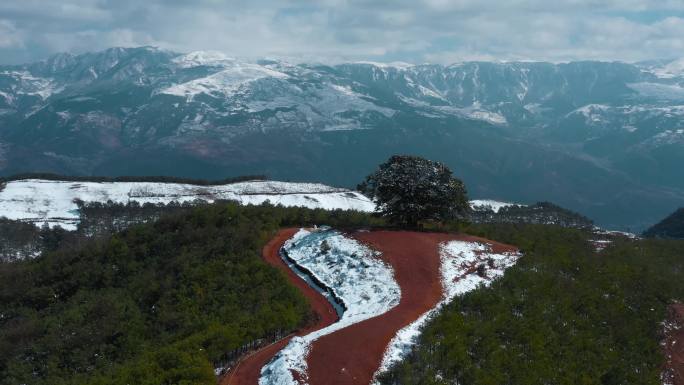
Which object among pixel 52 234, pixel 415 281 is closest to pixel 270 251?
pixel 415 281

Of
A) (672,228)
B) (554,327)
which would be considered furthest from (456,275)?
(672,228)

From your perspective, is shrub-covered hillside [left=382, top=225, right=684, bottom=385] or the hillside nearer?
shrub-covered hillside [left=382, top=225, right=684, bottom=385]

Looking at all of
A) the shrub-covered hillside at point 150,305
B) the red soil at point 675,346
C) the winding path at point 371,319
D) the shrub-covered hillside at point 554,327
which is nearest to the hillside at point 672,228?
the shrub-covered hillside at point 554,327

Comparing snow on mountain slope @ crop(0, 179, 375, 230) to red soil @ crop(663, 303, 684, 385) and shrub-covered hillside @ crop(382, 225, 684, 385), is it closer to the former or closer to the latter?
shrub-covered hillside @ crop(382, 225, 684, 385)

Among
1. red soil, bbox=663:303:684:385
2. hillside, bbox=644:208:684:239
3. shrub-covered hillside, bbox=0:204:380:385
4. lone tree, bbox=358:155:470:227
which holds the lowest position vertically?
hillside, bbox=644:208:684:239

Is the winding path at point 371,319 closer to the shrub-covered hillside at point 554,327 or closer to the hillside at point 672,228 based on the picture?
the shrub-covered hillside at point 554,327

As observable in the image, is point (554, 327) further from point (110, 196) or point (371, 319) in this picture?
point (110, 196)

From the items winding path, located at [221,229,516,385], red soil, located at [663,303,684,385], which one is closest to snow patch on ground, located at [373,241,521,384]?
winding path, located at [221,229,516,385]
